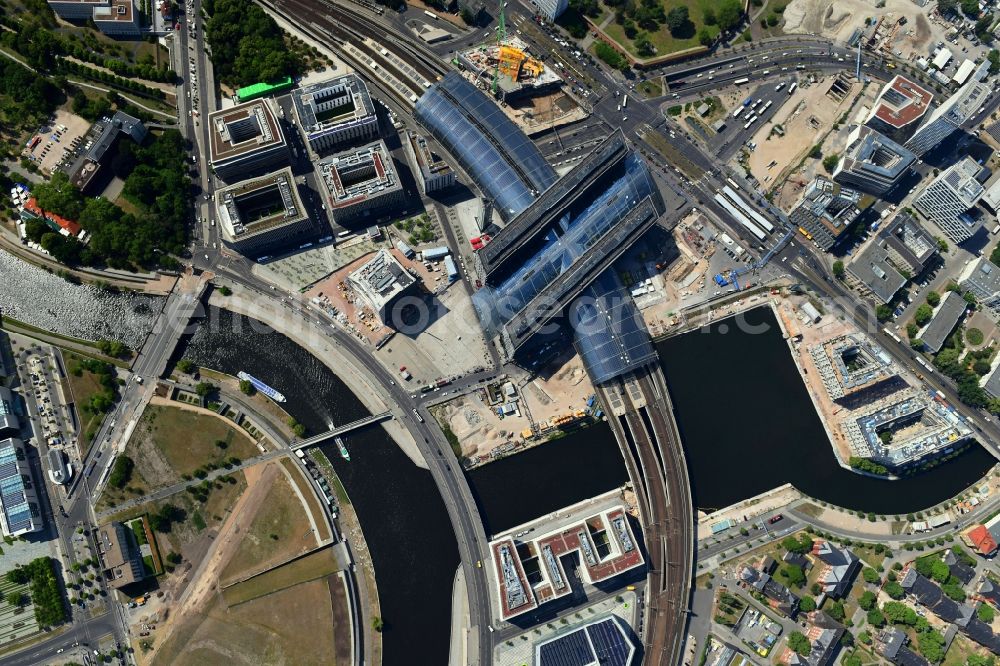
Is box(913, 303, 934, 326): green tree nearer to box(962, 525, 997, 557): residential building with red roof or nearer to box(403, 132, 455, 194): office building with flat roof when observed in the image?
box(962, 525, 997, 557): residential building with red roof

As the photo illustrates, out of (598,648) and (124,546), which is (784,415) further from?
(124,546)

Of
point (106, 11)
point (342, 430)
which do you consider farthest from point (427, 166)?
point (106, 11)

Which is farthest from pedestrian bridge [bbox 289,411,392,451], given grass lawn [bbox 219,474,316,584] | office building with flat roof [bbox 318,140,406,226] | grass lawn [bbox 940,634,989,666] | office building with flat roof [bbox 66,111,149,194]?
grass lawn [bbox 940,634,989,666]

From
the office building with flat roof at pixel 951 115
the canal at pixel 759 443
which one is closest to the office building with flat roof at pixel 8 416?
the canal at pixel 759 443

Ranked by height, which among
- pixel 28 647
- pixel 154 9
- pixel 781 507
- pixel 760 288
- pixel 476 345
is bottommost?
pixel 781 507

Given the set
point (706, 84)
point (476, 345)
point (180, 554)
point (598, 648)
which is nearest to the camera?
point (598, 648)

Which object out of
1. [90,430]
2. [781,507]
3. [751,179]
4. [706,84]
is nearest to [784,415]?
[781,507]
